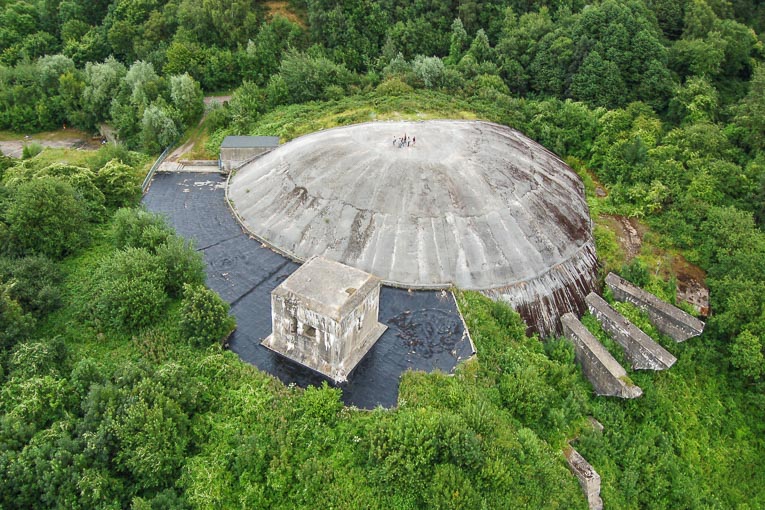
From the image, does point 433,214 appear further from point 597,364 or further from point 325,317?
point 597,364

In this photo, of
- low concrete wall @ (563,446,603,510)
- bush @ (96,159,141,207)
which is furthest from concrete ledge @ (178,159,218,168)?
low concrete wall @ (563,446,603,510)

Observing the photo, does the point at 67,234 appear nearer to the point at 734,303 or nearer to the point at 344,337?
the point at 344,337

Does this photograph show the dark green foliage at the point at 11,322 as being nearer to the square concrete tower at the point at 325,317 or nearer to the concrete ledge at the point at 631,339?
the square concrete tower at the point at 325,317

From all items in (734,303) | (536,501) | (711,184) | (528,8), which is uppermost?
(528,8)

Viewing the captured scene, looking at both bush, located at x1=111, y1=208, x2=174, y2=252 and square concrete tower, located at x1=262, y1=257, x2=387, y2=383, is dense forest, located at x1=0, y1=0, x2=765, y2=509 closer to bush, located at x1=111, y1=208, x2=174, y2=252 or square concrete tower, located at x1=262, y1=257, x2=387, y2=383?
bush, located at x1=111, y1=208, x2=174, y2=252

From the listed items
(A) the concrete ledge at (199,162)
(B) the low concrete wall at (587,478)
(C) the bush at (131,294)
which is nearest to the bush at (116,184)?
(A) the concrete ledge at (199,162)

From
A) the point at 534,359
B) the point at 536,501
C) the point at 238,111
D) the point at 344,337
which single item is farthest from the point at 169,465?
the point at 238,111
